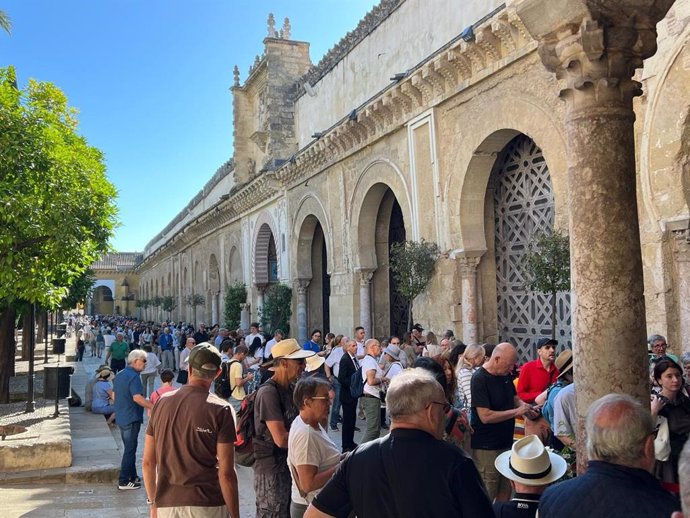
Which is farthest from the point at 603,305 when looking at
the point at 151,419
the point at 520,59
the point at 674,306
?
the point at 520,59

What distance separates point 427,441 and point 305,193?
53.9 feet

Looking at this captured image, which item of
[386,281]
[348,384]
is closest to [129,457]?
[348,384]

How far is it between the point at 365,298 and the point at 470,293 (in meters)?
4.35

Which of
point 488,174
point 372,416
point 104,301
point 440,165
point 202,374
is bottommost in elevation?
point 372,416

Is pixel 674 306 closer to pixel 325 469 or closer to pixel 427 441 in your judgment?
pixel 325 469

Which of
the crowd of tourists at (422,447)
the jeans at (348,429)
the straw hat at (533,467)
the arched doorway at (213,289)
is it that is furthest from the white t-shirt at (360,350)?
the arched doorway at (213,289)

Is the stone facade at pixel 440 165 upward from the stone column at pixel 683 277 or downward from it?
upward

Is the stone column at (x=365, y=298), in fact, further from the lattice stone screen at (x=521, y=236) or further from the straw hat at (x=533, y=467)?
the straw hat at (x=533, y=467)

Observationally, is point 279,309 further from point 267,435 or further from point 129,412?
point 267,435

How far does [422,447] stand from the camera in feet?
7.29

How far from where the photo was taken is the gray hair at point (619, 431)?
79.6 inches

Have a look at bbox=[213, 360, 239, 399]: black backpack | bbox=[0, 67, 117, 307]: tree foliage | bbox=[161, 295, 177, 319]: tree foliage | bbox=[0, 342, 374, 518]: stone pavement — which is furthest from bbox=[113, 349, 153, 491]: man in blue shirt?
bbox=[161, 295, 177, 319]: tree foliage

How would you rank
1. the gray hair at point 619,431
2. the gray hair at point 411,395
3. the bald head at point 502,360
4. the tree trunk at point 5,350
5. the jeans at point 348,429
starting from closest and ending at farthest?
the gray hair at point 619,431, the gray hair at point 411,395, the bald head at point 502,360, the jeans at point 348,429, the tree trunk at point 5,350

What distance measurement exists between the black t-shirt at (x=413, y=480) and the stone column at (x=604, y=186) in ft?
4.22
